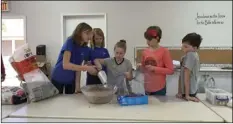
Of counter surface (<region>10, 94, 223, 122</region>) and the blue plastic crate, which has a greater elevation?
the blue plastic crate

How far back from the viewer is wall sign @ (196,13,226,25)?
10.7 feet

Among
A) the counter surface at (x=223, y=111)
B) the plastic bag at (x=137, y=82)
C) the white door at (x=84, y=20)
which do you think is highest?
the white door at (x=84, y=20)

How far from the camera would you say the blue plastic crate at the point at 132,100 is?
120cm

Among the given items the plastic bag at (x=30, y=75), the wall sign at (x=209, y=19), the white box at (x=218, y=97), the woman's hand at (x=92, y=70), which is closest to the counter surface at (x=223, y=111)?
the white box at (x=218, y=97)

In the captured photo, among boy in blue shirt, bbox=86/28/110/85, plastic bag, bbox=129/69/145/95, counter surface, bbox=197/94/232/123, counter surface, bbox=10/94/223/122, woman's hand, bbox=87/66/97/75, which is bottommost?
counter surface, bbox=10/94/223/122

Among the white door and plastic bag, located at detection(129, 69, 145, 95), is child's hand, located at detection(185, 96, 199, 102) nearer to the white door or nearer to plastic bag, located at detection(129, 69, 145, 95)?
plastic bag, located at detection(129, 69, 145, 95)

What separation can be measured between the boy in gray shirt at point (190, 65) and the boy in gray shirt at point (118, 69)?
0.32m

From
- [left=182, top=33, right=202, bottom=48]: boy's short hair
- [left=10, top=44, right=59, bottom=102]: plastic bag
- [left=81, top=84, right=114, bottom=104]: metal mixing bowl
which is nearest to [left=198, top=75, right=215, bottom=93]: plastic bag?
[left=182, top=33, right=202, bottom=48]: boy's short hair

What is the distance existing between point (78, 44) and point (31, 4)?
2.41 m

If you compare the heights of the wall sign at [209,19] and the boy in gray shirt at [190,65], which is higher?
the wall sign at [209,19]

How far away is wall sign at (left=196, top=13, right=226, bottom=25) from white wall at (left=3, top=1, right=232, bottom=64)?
0.13 feet

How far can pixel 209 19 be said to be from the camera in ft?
10.8

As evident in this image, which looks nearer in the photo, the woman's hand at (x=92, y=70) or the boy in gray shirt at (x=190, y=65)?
the boy in gray shirt at (x=190, y=65)

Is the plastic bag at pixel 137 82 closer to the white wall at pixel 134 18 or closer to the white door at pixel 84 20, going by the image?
the white wall at pixel 134 18
